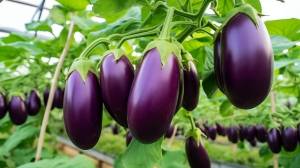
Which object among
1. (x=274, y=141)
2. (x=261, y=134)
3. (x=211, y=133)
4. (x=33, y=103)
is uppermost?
(x=33, y=103)

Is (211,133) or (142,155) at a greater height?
(142,155)

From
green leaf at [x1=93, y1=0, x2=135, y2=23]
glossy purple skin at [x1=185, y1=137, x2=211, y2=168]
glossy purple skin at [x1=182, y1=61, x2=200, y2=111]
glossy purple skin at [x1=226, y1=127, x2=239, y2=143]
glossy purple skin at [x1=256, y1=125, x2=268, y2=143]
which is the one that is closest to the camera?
glossy purple skin at [x1=182, y1=61, x2=200, y2=111]

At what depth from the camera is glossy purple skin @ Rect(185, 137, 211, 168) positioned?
2.37ft

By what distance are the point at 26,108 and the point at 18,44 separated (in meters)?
0.25

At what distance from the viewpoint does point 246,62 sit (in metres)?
0.39

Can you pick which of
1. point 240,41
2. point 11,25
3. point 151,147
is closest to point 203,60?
point 151,147

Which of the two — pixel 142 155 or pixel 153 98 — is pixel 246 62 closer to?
pixel 153 98

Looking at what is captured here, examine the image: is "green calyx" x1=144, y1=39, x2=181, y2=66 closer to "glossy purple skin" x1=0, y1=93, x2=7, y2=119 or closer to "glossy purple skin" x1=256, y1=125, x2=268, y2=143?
"glossy purple skin" x1=0, y1=93, x2=7, y2=119


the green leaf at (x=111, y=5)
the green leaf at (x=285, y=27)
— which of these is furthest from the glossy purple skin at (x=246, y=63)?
the green leaf at (x=285, y=27)

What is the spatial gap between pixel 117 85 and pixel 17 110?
868 mm

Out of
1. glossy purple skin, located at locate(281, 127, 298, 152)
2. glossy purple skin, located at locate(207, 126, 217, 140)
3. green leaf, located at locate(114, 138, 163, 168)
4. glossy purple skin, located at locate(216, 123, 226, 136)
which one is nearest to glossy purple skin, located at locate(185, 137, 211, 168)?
green leaf, located at locate(114, 138, 163, 168)

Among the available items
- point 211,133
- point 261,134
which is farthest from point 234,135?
point 261,134

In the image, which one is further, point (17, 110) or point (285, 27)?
point (17, 110)

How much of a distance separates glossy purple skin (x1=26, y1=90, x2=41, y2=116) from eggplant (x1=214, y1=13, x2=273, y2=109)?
1042 millimetres
